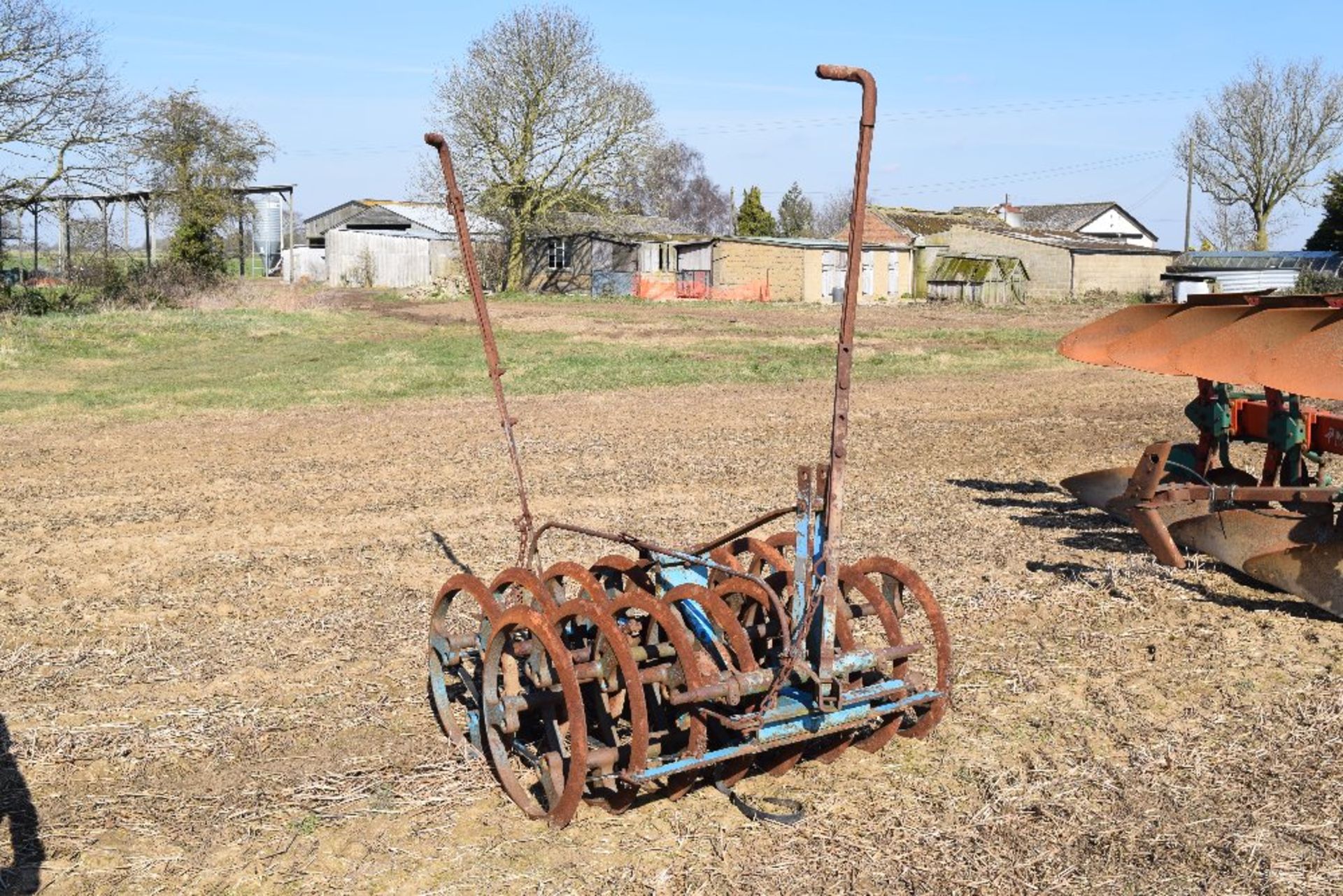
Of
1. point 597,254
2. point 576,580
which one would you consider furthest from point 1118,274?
point 576,580

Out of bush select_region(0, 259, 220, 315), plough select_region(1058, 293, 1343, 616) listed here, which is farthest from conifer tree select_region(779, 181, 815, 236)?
plough select_region(1058, 293, 1343, 616)

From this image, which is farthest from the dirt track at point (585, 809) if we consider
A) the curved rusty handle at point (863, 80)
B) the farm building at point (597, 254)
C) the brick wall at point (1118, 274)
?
the brick wall at point (1118, 274)

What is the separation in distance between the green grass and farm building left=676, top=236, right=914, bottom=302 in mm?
16346

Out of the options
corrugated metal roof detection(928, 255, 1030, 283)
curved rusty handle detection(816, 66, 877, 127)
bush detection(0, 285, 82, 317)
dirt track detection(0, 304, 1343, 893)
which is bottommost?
dirt track detection(0, 304, 1343, 893)

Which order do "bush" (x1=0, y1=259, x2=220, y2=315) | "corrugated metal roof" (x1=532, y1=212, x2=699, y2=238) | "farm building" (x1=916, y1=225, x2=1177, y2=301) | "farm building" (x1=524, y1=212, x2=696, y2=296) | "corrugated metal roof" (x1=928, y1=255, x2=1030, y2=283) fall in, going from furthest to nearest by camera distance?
"farm building" (x1=916, y1=225, x2=1177, y2=301), "farm building" (x1=524, y1=212, x2=696, y2=296), "corrugated metal roof" (x1=532, y1=212, x2=699, y2=238), "corrugated metal roof" (x1=928, y1=255, x2=1030, y2=283), "bush" (x1=0, y1=259, x2=220, y2=315)

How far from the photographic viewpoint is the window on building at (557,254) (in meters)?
48.7

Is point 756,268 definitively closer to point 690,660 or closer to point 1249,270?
point 1249,270

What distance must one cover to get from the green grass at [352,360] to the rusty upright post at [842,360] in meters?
13.9

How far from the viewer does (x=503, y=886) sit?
4.20 metres

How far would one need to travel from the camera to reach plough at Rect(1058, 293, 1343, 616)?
6.91 m

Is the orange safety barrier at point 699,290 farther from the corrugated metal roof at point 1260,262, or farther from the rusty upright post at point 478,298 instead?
the rusty upright post at point 478,298

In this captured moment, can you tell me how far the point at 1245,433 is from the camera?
9.26 metres

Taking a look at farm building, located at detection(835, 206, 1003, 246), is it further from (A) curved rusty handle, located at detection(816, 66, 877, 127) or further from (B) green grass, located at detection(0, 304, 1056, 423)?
(A) curved rusty handle, located at detection(816, 66, 877, 127)

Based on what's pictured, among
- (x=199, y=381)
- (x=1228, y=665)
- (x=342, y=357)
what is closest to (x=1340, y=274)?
(x=342, y=357)
